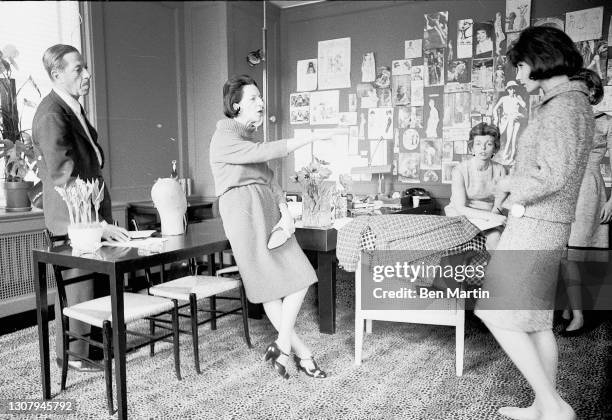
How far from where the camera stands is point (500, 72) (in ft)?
11.9

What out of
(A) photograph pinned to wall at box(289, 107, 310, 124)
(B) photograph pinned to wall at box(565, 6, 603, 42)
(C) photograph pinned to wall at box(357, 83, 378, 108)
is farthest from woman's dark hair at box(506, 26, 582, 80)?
(C) photograph pinned to wall at box(357, 83, 378, 108)

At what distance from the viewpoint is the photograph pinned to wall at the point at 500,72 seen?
3.62 m

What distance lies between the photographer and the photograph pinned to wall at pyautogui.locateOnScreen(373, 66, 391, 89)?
389cm

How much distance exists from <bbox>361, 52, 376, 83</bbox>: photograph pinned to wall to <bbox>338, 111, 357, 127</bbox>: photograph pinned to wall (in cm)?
30

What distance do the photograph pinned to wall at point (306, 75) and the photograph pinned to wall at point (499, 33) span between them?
147cm

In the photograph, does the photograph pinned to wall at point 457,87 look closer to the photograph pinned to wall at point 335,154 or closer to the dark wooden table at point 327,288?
the photograph pinned to wall at point 335,154

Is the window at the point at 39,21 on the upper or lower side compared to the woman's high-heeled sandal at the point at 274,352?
upper

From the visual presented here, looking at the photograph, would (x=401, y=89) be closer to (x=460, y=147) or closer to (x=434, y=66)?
(x=434, y=66)

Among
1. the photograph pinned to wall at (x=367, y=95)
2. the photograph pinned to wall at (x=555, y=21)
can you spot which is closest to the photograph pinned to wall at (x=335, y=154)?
the photograph pinned to wall at (x=367, y=95)

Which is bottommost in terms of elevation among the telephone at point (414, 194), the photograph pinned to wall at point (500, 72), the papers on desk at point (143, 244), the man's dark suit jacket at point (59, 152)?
the papers on desk at point (143, 244)

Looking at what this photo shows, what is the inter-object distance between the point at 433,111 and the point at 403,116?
24cm

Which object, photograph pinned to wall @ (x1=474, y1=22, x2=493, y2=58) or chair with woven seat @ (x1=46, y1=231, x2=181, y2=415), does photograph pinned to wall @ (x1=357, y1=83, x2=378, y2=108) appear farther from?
chair with woven seat @ (x1=46, y1=231, x2=181, y2=415)

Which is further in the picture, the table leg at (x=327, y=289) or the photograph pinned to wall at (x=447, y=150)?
the photograph pinned to wall at (x=447, y=150)

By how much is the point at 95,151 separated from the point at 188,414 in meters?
1.12
